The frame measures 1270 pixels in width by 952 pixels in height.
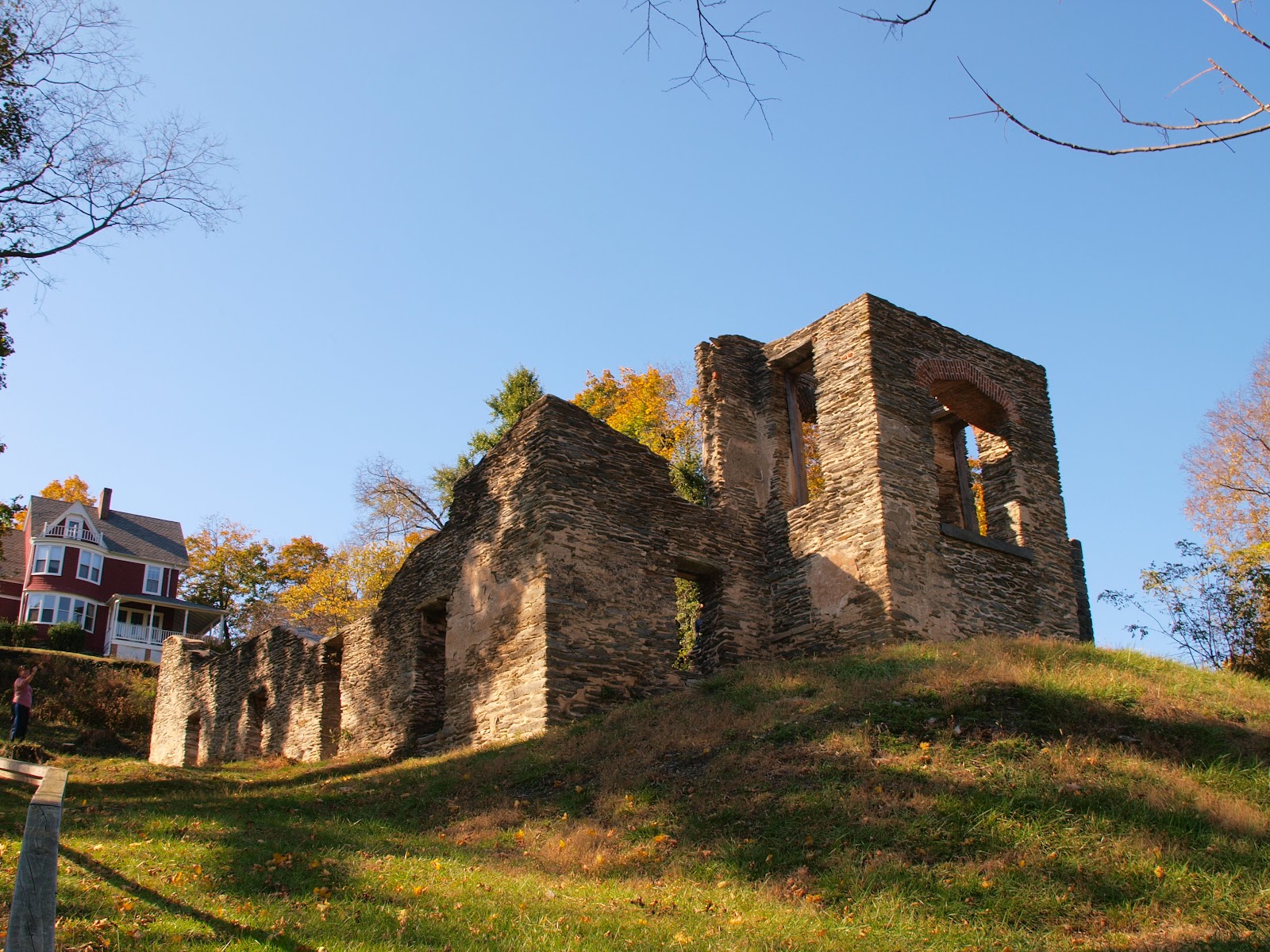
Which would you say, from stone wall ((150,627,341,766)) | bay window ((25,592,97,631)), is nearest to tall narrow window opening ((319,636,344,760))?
stone wall ((150,627,341,766))

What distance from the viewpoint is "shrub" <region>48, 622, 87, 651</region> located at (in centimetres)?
3975

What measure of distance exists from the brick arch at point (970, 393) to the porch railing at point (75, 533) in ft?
129

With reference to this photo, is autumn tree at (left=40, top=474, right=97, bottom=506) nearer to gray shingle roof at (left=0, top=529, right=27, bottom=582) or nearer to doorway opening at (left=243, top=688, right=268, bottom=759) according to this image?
gray shingle roof at (left=0, top=529, right=27, bottom=582)

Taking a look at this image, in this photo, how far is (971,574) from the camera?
A: 16234mm

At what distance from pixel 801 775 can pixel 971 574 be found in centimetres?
783

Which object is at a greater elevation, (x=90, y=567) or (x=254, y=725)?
(x=90, y=567)

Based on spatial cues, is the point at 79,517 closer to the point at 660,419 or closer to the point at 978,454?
the point at 660,419

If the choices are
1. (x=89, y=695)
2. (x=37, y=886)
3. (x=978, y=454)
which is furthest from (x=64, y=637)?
(x=37, y=886)

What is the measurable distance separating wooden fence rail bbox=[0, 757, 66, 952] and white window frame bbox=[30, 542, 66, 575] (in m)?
44.5

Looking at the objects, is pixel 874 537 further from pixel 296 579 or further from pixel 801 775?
pixel 296 579

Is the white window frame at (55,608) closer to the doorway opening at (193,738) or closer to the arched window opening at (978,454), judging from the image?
the doorway opening at (193,738)

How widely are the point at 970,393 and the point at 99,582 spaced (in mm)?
39987

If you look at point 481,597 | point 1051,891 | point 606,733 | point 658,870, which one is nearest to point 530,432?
point 481,597

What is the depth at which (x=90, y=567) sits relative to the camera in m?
45.0
